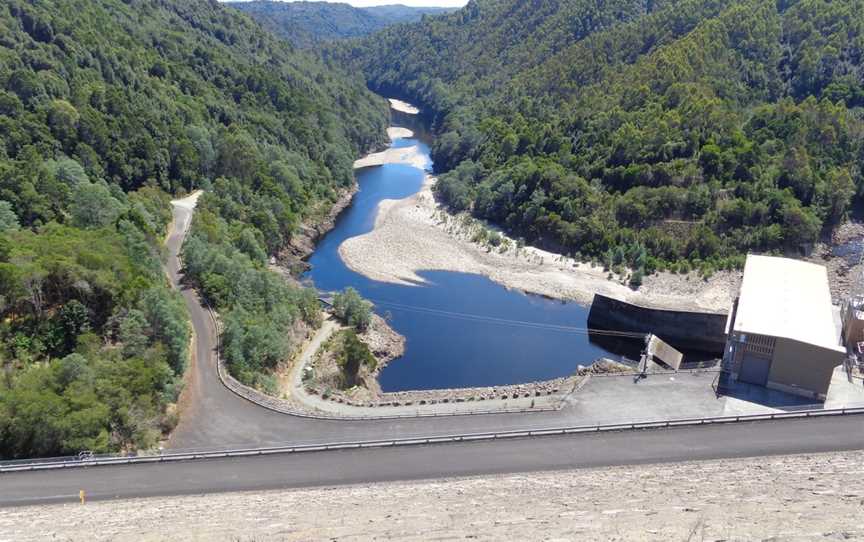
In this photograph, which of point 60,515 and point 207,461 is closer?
point 60,515

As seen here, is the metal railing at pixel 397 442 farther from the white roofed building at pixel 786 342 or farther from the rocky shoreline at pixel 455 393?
the rocky shoreline at pixel 455 393

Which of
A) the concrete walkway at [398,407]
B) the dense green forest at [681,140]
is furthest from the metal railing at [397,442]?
the dense green forest at [681,140]

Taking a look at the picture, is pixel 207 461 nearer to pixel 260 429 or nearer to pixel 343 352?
pixel 260 429

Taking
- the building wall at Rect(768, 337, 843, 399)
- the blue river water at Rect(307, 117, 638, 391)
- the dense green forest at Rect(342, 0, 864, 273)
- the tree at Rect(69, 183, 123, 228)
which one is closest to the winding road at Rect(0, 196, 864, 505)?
the building wall at Rect(768, 337, 843, 399)

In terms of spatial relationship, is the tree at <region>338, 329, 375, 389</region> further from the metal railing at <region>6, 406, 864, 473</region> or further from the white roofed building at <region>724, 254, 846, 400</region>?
the white roofed building at <region>724, 254, 846, 400</region>

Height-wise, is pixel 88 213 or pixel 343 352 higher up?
pixel 88 213

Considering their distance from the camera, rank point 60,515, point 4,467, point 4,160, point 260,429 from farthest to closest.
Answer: point 4,160 < point 260,429 < point 4,467 < point 60,515

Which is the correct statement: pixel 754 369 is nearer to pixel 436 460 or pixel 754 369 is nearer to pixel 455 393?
pixel 455 393

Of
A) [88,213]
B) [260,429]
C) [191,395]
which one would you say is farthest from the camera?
[88,213]

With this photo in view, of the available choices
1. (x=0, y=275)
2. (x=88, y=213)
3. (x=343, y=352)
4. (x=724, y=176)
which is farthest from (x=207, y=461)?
(x=724, y=176)
